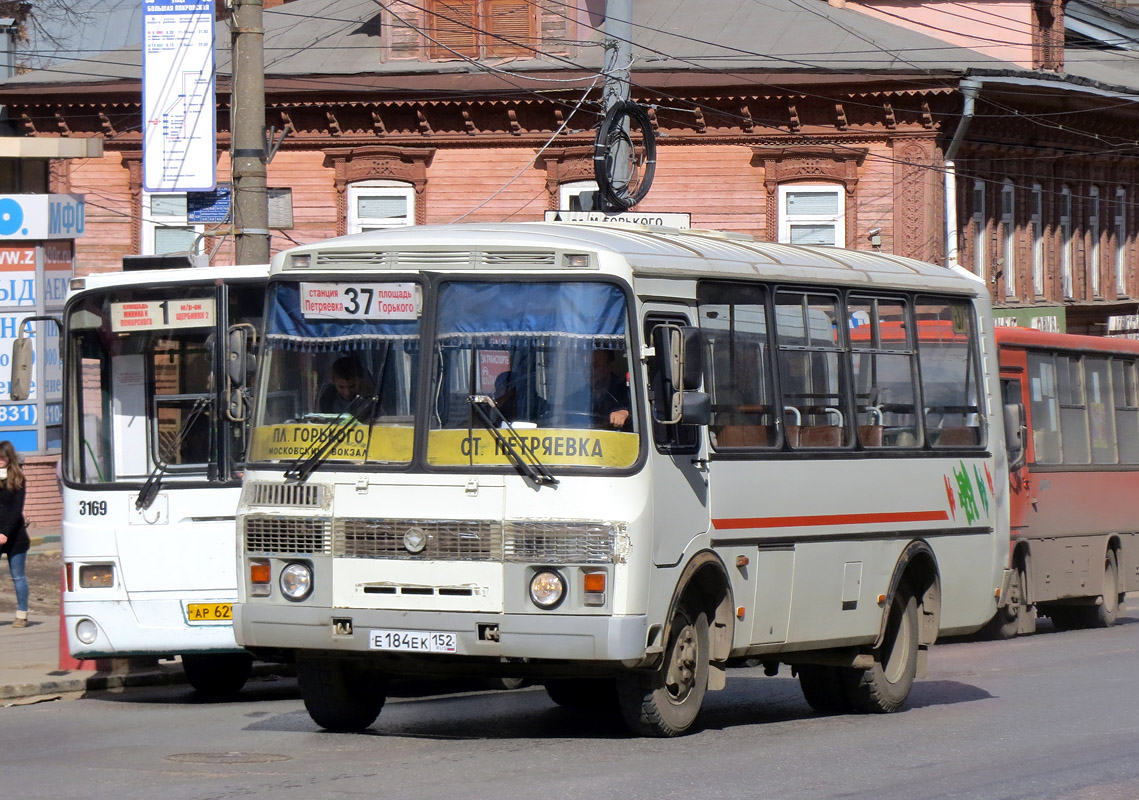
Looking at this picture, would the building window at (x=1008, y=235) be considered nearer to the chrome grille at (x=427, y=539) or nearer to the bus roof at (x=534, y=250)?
the bus roof at (x=534, y=250)

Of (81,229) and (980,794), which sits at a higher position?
(81,229)

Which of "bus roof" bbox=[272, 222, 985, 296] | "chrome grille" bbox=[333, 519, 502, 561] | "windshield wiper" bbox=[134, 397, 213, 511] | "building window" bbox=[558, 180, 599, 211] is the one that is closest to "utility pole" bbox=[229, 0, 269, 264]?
"windshield wiper" bbox=[134, 397, 213, 511]

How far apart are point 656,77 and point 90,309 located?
19806mm

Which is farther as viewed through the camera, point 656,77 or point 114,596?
point 656,77

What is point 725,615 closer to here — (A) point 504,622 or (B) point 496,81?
(A) point 504,622

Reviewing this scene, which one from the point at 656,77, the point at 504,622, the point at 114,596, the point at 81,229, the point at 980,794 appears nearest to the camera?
the point at 980,794

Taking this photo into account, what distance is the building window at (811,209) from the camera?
105 feet

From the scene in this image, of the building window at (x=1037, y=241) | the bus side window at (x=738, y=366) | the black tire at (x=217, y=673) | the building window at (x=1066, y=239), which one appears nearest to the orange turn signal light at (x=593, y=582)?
the bus side window at (x=738, y=366)

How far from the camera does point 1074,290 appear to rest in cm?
3994

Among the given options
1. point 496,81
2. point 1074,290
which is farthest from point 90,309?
point 1074,290

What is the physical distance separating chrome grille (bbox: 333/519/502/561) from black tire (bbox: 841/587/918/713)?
3544 mm

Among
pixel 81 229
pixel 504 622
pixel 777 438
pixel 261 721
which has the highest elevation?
pixel 81 229

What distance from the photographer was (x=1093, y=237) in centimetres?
4088

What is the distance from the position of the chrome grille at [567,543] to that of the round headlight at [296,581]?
44.6 inches
